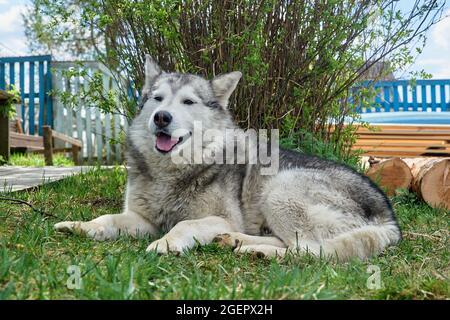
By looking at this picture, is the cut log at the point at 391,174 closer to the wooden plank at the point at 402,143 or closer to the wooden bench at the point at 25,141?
the wooden plank at the point at 402,143

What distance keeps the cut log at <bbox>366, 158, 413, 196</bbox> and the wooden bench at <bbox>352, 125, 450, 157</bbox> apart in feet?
4.95

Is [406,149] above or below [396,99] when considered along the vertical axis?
below

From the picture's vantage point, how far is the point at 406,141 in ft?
24.8

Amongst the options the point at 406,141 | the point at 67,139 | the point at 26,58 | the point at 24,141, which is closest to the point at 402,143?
the point at 406,141

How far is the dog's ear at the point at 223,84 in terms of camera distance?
3652 millimetres

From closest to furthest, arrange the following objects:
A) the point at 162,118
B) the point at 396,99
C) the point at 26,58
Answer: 1. the point at 162,118
2. the point at 26,58
3. the point at 396,99

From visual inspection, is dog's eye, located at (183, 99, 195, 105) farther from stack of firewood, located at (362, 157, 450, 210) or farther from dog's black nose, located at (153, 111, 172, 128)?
stack of firewood, located at (362, 157, 450, 210)

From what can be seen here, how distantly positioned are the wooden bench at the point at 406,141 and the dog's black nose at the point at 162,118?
4616 mm

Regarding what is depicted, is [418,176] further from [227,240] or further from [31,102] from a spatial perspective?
[31,102]

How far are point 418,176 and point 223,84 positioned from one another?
2.94 metres

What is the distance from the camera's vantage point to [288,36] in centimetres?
527

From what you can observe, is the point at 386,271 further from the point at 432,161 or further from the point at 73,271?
the point at 432,161

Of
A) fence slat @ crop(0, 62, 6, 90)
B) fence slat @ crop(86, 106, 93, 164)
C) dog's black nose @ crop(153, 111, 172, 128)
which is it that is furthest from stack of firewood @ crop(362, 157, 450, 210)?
fence slat @ crop(0, 62, 6, 90)
